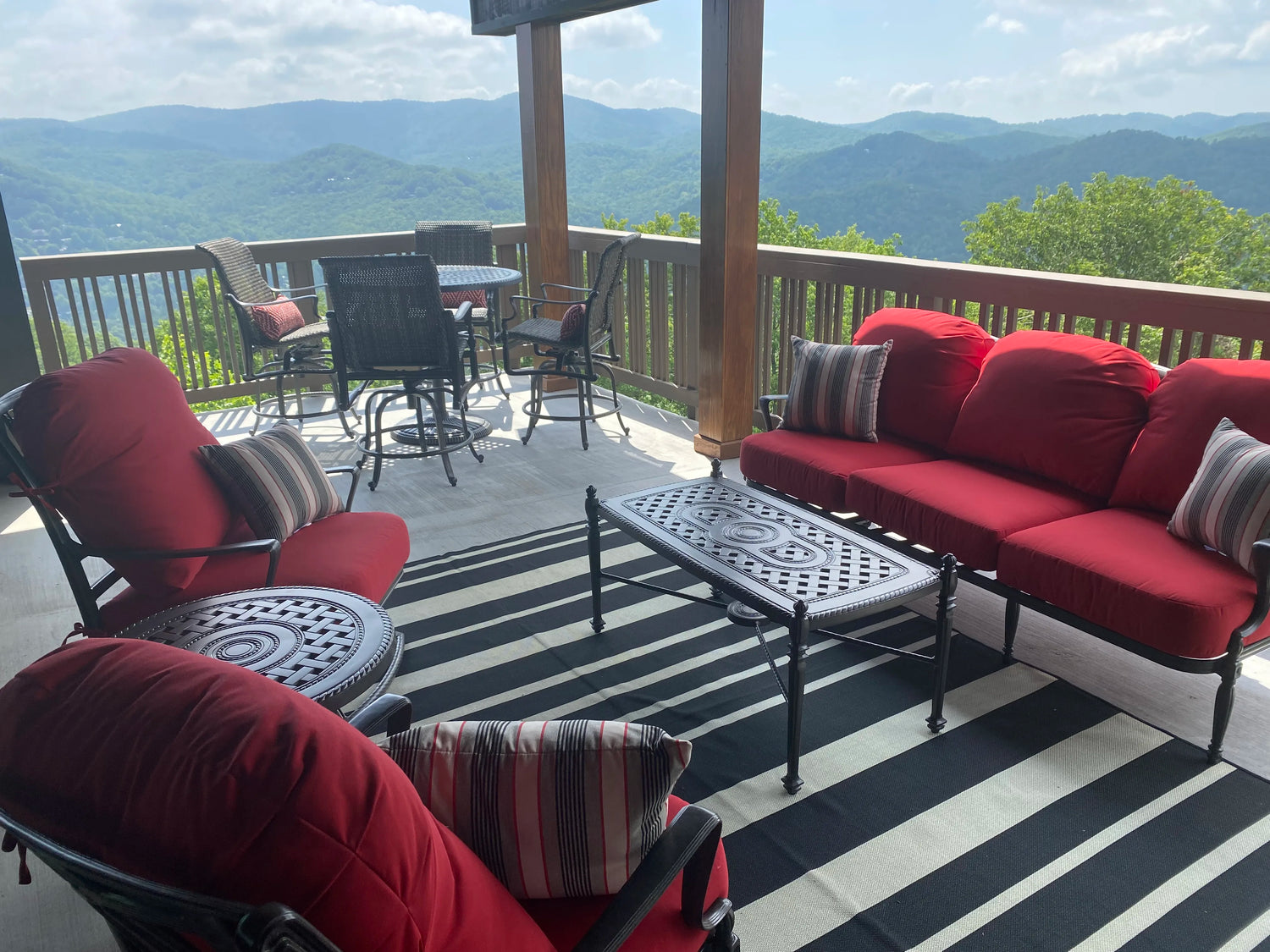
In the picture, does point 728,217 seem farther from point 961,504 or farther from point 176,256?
point 176,256

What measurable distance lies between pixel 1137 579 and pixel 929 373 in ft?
4.45

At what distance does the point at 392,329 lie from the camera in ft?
13.9

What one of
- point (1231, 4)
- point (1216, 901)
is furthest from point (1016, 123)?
point (1216, 901)

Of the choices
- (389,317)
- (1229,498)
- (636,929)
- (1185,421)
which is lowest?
(636,929)

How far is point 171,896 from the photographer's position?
0.77 m

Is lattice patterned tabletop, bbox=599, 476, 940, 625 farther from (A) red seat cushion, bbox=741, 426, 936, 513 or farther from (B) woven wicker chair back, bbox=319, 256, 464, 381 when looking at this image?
(B) woven wicker chair back, bbox=319, 256, 464, 381

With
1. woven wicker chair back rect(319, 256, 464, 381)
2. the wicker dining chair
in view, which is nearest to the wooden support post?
the wicker dining chair

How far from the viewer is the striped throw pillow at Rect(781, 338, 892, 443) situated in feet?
11.6

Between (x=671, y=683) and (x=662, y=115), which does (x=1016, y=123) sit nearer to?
(x=662, y=115)

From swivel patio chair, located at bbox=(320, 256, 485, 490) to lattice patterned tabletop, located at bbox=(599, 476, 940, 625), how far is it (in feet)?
5.71

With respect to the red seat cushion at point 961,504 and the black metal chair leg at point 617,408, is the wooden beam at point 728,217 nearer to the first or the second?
the black metal chair leg at point 617,408

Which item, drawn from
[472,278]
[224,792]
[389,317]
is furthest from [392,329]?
[224,792]

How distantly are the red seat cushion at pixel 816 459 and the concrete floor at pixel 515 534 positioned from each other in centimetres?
53

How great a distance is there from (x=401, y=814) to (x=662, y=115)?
32.6 meters
